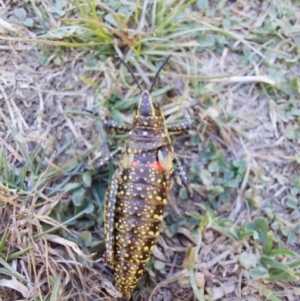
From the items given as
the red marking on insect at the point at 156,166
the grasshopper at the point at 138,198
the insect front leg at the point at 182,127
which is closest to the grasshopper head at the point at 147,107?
the grasshopper at the point at 138,198

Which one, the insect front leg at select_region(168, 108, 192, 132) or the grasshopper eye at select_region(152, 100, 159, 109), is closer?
the grasshopper eye at select_region(152, 100, 159, 109)

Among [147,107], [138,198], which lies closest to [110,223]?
[138,198]

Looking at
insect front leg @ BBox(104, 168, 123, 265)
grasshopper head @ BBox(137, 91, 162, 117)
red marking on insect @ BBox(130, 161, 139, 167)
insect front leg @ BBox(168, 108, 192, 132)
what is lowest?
insect front leg @ BBox(104, 168, 123, 265)

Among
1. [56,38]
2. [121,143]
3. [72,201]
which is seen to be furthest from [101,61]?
[72,201]

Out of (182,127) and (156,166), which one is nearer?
(156,166)

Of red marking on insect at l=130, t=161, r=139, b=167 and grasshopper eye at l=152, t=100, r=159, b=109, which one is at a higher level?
grasshopper eye at l=152, t=100, r=159, b=109

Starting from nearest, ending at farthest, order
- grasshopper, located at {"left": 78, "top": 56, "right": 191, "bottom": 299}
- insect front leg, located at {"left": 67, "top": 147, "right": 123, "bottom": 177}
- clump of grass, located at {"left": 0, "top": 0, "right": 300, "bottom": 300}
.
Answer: grasshopper, located at {"left": 78, "top": 56, "right": 191, "bottom": 299} < clump of grass, located at {"left": 0, "top": 0, "right": 300, "bottom": 300} < insect front leg, located at {"left": 67, "top": 147, "right": 123, "bottom": 177}

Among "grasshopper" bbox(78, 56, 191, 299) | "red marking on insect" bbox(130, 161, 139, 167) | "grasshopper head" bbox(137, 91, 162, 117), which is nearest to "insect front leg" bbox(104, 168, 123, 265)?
"grasshopper" bbox(78, 56, 191, 299)

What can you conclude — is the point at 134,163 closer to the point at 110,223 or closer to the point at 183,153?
the point at 110,223

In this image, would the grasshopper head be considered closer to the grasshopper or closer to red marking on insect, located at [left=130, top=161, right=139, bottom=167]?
the grasshopper
